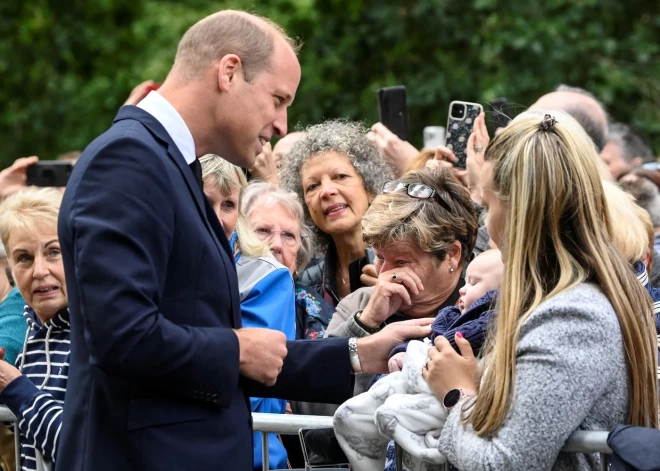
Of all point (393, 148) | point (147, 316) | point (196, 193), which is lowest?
point (393, 148)

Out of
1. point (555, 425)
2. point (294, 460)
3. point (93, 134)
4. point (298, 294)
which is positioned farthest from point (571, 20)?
point (555, 425)

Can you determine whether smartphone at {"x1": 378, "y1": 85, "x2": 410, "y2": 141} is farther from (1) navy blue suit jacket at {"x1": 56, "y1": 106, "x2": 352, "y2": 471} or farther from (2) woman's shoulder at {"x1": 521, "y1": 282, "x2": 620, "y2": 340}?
(2) woman's shoulder at {"x1": 521, "y1": 282, "x2": 620, "y2": 340}

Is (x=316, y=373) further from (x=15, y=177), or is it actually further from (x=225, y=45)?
(x=15, y=177)

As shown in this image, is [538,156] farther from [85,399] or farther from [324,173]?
[324,173]

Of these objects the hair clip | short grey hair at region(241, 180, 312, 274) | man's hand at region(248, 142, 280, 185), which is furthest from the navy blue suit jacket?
man's hand at region(248, 142, 280, 185)

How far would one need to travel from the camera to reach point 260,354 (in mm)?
2654

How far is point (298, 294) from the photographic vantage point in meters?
4.43

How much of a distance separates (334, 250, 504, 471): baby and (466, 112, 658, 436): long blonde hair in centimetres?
18

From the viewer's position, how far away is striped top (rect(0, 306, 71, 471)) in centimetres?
354

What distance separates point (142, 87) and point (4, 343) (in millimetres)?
1721

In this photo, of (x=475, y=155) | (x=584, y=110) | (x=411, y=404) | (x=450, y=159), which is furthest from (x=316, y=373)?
(x=584, y=110)

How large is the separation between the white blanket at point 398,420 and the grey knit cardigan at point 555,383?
0.17 m

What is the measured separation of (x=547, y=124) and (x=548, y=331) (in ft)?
1.82

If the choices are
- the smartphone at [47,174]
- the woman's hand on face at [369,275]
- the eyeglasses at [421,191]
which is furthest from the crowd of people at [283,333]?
the smartphone at [47,174]
